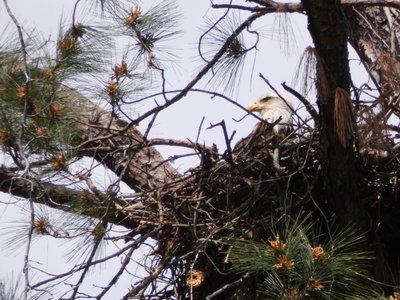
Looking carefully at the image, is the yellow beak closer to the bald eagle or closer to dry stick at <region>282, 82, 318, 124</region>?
the bald eagle

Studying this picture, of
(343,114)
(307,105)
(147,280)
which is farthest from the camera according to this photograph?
(147,280)

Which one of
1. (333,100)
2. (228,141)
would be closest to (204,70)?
(228,141)

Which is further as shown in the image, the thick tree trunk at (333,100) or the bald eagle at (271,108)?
the bald eagle at (271,108)

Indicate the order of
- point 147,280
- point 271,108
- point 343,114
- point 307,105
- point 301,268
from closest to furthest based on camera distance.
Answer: point 301,268, point 343,114, point 307,105, point 147,280, point 271,108

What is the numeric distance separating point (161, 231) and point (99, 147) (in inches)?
19.4

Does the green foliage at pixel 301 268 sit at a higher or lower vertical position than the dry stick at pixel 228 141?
lower

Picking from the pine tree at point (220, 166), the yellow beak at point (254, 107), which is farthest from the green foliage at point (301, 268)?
the yellow beak at point (254, 107)

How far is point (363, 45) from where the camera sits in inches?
207

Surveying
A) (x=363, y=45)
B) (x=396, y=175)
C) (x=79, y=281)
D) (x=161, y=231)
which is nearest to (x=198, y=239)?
(x=161, y=231)

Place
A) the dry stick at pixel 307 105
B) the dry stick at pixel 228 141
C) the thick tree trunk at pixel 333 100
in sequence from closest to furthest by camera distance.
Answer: the thick tree trunk at pixel 333 100 < the dry stick at pixel 307 105 < the dry stick at pixel 228 141

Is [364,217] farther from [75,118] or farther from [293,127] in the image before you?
[75,118]

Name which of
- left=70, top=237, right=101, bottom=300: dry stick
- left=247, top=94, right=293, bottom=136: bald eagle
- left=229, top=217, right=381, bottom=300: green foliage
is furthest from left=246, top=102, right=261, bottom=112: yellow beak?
left=229, top=217, right=381, bottom=300: green foliage

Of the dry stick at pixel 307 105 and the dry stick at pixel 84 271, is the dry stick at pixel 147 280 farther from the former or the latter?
the dry stick at pixel 307 105

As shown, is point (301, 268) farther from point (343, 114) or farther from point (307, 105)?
point (307, 105)
